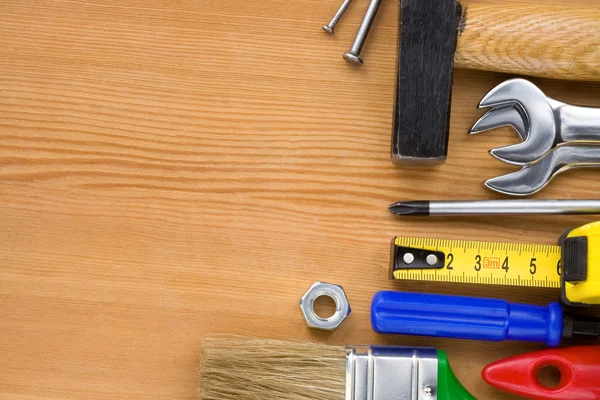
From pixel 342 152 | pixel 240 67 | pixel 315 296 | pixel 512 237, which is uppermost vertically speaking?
pixel 240 67

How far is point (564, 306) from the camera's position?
1135mm

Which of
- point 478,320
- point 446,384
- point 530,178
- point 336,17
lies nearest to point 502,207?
point 530,178

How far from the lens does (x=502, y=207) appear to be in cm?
113

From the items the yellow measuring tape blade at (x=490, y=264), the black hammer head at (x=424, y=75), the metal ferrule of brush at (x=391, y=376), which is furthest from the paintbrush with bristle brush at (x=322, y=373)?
the black hammer head at (x=424, y=75)

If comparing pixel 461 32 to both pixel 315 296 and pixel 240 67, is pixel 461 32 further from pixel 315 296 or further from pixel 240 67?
pixel 315 296

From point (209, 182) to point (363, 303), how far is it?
0.33 meters

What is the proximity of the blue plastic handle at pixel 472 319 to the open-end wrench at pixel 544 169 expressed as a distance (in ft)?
0.64

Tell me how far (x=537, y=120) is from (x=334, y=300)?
1.47ft

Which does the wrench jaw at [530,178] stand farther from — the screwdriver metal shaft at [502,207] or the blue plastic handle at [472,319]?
the blue plastic handle at [472,319]

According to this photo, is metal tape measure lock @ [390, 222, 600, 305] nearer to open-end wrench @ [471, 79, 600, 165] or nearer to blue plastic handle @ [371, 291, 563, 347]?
blue plastic handle @ [371, 291, 563, 347]

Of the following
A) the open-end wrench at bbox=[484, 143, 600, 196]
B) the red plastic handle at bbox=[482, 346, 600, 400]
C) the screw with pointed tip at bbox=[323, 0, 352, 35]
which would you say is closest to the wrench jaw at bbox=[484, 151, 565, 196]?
the open-end wrench at bbox=[484, 143, 600, 196]

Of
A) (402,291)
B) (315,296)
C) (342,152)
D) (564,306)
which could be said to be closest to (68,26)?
(342,152)

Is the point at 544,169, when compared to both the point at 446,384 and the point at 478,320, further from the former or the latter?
the point at 446,384

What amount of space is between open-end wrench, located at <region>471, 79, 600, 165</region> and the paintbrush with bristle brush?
355 millimetres
